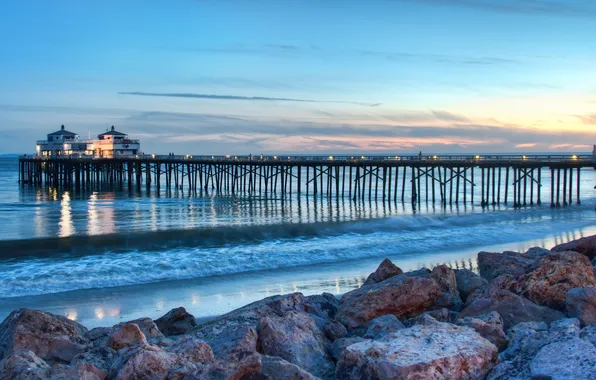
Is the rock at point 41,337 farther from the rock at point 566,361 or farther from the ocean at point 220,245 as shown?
the rock at point 566,361

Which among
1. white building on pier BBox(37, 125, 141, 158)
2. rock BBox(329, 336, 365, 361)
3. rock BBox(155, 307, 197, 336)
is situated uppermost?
white building on pier BBox(37, 125, 141, 158)

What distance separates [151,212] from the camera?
113 feet

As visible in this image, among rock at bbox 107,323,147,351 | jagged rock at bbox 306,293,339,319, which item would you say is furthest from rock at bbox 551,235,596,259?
rock at bbox 107,323,147,351

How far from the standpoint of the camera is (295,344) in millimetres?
6465

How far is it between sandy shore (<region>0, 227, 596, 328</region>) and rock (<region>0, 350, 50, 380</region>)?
5.53 m

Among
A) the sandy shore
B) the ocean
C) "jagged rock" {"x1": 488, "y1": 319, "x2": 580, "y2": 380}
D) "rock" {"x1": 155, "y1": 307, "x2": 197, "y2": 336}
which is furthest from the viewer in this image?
the ocean

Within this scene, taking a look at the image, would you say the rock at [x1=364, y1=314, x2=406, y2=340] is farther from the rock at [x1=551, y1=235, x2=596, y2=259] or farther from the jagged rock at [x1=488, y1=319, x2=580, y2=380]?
the rock at [x1=551, y1=235, x2=596, y2=259]

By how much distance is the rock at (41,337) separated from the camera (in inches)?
270

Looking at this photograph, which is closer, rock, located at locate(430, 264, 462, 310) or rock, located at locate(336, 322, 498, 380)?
rock, located at locate(336, 322, 498, 380)

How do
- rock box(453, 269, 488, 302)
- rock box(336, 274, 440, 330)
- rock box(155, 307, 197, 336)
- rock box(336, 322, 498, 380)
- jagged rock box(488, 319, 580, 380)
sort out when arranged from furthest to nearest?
1. rock box(453, 269, 488, 302)
2. rock box(155, 307, 197, 336)
3. rock box(336, 274, 440, 330)
4. jagged rock box(488, 319, 580, 380)
5. rock box(336, 322, 498, 380)

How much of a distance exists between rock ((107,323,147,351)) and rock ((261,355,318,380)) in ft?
5.45

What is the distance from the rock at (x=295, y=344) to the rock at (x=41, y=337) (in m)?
2.21

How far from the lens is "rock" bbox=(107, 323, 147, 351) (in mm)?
6609

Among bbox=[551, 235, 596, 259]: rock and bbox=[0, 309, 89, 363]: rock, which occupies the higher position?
bbox=[551, 235, 596, 259]: rock
